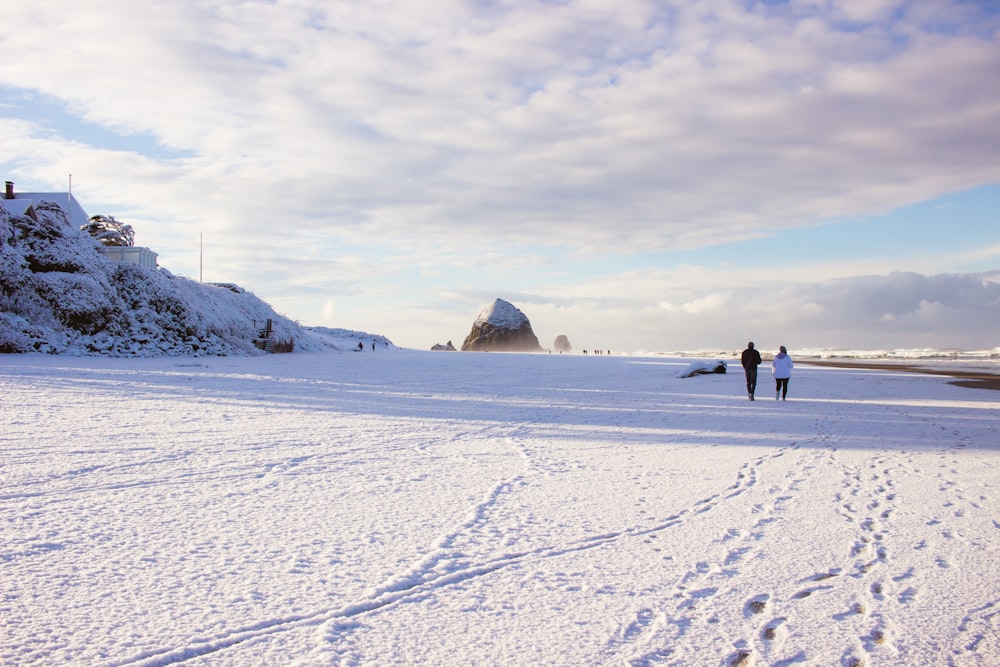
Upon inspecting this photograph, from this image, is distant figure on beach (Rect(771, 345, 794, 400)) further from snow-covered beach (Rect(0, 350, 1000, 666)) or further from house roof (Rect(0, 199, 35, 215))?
house roof (Rect(0, 199, 35, 215))

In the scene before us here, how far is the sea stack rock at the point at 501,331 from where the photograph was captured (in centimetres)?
8431

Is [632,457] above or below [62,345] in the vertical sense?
→ below

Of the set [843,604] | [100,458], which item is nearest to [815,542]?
[843,604]

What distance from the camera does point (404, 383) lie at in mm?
19328

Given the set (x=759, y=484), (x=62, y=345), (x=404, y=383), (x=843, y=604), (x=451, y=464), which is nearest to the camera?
(x=843, y=604)

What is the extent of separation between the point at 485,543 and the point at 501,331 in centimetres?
7981

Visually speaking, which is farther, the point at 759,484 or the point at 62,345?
the point at 62,345

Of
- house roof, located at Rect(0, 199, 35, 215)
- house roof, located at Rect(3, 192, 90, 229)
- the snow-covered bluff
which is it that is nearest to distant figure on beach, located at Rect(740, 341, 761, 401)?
the snow-covered bluff

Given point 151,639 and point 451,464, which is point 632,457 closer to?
point 451,464

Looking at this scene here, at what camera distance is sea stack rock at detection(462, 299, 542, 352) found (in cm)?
8431

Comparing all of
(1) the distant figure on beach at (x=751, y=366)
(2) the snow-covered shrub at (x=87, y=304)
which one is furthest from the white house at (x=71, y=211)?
(1) the distant figure on beach at (x=751, y=366)

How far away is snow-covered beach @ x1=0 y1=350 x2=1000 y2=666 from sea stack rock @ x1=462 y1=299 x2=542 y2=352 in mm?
72831

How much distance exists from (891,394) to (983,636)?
1829 cm

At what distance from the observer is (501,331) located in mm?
84812
